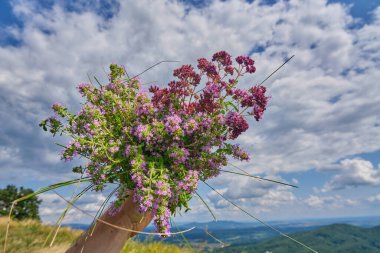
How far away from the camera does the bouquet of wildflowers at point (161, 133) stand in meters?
4.00

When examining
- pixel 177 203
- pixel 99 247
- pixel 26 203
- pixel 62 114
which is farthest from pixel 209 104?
pixel 26 203

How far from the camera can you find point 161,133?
409cm

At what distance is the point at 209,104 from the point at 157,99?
25.8 inches

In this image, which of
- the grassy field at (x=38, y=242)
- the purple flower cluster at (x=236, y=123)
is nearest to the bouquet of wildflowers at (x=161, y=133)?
the purple flower cluster at (x=236, y=123)

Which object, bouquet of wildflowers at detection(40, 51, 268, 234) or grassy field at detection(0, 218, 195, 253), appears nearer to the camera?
bouquet of wildflowers at detection(40, 51, 268, 234)

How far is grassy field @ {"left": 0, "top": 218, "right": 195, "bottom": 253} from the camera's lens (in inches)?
389

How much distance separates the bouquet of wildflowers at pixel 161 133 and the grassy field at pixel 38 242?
18.5 ft

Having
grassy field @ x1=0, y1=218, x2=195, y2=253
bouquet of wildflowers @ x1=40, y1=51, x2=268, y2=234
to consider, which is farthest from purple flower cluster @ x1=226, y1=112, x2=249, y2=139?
grassy field @ x1=0, y1=218, x2=195, y2=253

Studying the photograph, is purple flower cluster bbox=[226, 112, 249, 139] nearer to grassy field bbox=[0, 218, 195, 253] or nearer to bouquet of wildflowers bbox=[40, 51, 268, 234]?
bouquet of wildflowers bbox=[40, 51, 268, 234]

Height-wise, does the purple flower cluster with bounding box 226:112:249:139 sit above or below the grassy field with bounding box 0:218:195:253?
above

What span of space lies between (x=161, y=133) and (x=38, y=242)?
353 inches

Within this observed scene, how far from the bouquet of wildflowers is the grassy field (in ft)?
18.5

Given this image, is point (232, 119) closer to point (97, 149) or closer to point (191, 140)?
point (191, 140)

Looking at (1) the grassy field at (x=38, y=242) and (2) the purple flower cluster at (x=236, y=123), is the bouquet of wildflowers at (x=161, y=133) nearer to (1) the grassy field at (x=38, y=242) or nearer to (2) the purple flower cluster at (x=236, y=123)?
(2) the purple flower cluster at (x=236, y=123)
